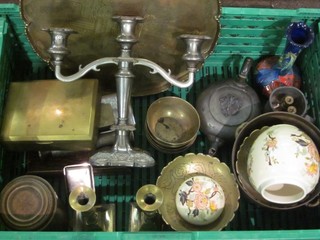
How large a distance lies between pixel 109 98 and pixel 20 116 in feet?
0.69

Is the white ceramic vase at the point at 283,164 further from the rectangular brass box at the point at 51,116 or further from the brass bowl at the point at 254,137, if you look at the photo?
the rectangular brass box at the point at 51,116

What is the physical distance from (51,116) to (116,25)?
0.24m

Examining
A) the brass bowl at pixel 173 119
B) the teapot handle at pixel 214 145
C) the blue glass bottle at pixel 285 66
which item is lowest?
the teapot handle at pixel 214 145

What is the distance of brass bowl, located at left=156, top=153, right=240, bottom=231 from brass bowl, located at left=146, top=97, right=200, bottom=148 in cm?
6

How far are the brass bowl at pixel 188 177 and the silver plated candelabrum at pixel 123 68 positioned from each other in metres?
0.14

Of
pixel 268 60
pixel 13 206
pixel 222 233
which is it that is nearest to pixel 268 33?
pixel 268 60

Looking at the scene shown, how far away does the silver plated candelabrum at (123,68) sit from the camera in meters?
0.93

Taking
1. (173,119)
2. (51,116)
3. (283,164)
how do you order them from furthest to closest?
(173,119) → (51,116) → (283,164)

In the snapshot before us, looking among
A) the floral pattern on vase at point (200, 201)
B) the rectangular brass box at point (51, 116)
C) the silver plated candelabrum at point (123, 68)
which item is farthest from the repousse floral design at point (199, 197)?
the rectangular brass box at point (51, 116)

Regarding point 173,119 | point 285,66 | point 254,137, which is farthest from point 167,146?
point 285,66

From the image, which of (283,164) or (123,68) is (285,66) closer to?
(283,164)

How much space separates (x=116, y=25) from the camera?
1.01 m

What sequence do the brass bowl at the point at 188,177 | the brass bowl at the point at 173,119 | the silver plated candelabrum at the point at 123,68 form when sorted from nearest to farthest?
the silver plated candelabrum at the point at 123,68 < the brass bowl at the point at 188,177 < the brass bowl at the point at 173,119

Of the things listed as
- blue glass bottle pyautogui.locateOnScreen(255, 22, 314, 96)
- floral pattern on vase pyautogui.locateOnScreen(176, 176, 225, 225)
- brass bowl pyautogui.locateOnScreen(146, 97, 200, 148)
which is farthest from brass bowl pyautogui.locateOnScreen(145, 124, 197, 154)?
blue glass bottle pyautogui.locateOnScreen(255, 22, 314, 96)
